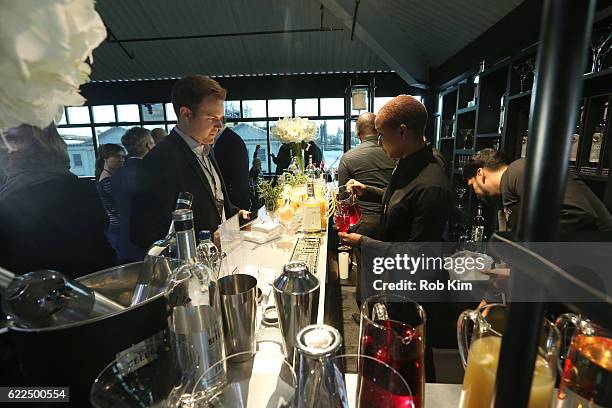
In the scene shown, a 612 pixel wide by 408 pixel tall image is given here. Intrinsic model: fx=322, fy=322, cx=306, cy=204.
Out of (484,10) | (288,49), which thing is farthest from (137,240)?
(288,49)

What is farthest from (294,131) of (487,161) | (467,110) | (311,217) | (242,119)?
(242,119)

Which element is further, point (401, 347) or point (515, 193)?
point (515, 193)

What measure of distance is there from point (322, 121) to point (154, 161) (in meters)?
8.21

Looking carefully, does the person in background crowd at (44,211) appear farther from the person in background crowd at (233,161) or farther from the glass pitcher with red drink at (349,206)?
the person in background crowd at (233,161)

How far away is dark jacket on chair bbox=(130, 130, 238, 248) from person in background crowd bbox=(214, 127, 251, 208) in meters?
1.37

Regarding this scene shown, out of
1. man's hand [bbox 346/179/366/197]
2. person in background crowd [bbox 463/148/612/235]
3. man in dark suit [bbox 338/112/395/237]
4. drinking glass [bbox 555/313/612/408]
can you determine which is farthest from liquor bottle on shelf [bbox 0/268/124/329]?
man in dark suit [bbox 338/112/395/237]

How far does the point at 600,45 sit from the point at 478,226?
247 cm

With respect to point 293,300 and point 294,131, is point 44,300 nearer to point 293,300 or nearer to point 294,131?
point 293,300

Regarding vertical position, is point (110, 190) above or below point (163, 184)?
below

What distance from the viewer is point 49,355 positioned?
524 mm

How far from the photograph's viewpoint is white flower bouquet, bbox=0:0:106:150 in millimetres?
319

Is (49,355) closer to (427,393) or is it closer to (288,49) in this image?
(427,393)

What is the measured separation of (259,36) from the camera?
728 centimetres

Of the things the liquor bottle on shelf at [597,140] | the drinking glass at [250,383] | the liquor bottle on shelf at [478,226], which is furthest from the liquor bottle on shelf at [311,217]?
the liquor bottle on shelf at [478,226]
